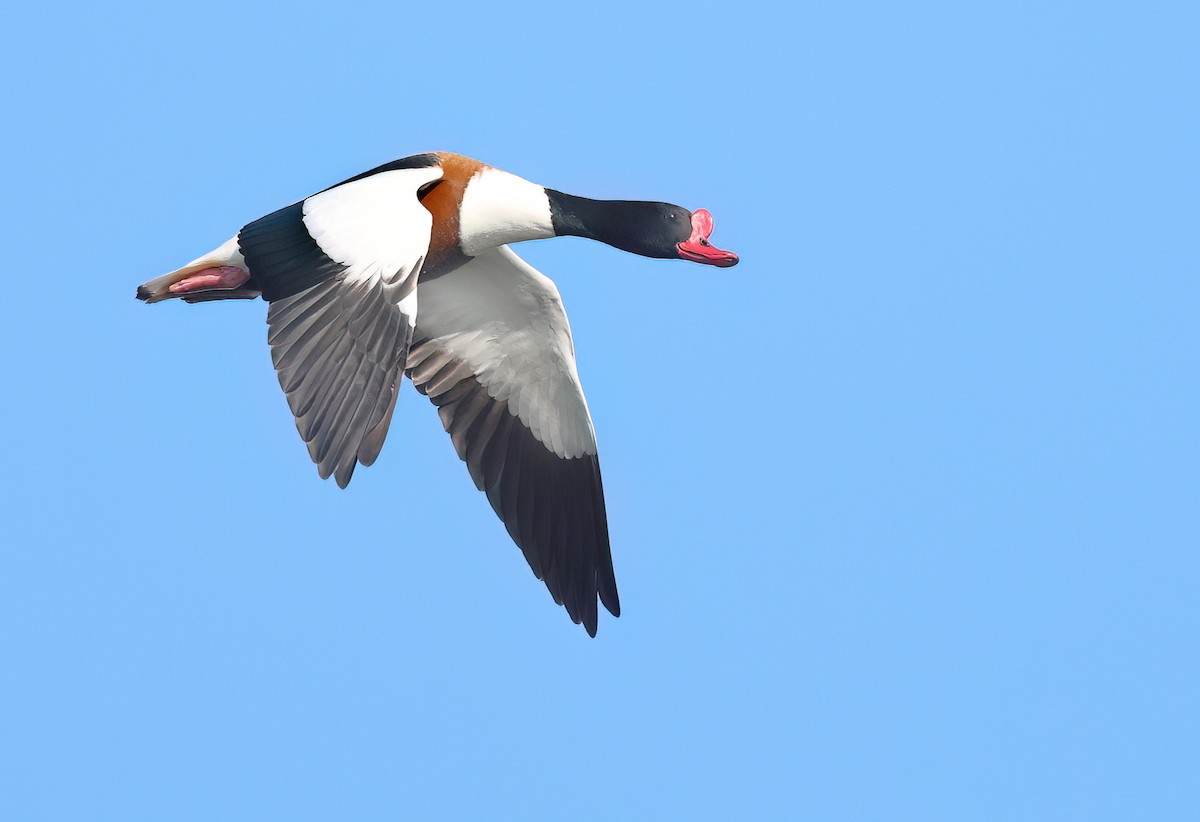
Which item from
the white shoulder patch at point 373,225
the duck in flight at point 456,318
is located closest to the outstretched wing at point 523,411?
the duck in flight at point 456,318

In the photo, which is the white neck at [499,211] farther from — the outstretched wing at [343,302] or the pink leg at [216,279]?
the pink leg at [216,279]

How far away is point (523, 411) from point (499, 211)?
155 centimetres

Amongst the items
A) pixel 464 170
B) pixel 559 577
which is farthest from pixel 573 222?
pixel 559 577

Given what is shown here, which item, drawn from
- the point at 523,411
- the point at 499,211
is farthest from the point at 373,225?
the point at 523,411

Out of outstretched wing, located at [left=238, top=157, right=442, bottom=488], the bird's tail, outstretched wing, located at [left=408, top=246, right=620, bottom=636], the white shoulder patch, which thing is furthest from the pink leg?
outstretched wing, located at [left=408, top=246, right=620, bottom=636]

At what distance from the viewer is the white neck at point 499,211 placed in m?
9.08

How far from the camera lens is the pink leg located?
30.1 ft

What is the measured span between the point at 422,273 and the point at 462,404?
1142 millimetres

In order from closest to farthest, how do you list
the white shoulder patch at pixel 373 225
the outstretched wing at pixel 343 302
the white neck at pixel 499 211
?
the outstretched wing at pixel 343 302 < the white shoulder patch at pixel 373 225 < the white neck at pixel 499 211

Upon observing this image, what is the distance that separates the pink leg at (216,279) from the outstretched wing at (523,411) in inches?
44.1

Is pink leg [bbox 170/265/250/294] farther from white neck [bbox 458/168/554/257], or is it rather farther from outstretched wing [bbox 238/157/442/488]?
white neck [bbox 458/168/554/257]

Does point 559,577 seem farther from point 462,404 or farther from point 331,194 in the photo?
point 331,194

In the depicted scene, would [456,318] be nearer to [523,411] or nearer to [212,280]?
[523,411]

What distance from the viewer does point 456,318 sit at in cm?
1009
